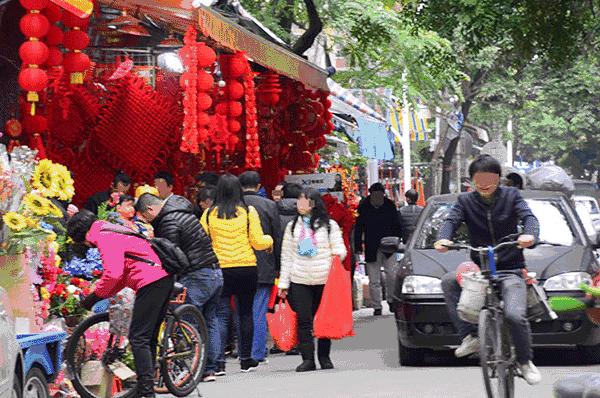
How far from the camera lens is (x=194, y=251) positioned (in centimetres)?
1270

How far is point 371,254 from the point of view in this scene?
877 inches

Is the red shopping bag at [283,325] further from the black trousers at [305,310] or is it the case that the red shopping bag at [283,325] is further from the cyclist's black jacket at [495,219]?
the cyclist's black jacket at [495,219]

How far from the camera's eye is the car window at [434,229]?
14.8 metres

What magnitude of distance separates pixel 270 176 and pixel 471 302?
33.9ft

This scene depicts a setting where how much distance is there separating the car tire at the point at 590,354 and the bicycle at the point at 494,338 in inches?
145

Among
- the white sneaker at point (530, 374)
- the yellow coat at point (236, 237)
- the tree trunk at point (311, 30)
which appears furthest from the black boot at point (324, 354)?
the tree trunk at point (311, 30)

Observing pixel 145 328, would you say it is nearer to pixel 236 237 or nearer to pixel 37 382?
pixel 37 382

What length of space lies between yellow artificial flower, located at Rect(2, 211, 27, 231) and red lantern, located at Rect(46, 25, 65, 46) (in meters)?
2.63

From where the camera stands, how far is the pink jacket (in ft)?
37.0

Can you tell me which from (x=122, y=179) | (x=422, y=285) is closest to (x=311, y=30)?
(x=122, y=179)

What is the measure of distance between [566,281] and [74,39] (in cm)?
507

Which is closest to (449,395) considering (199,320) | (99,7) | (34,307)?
(199,320)

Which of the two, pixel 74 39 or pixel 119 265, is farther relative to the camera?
pixel 74 39

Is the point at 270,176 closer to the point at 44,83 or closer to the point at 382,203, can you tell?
the point at 382,203
